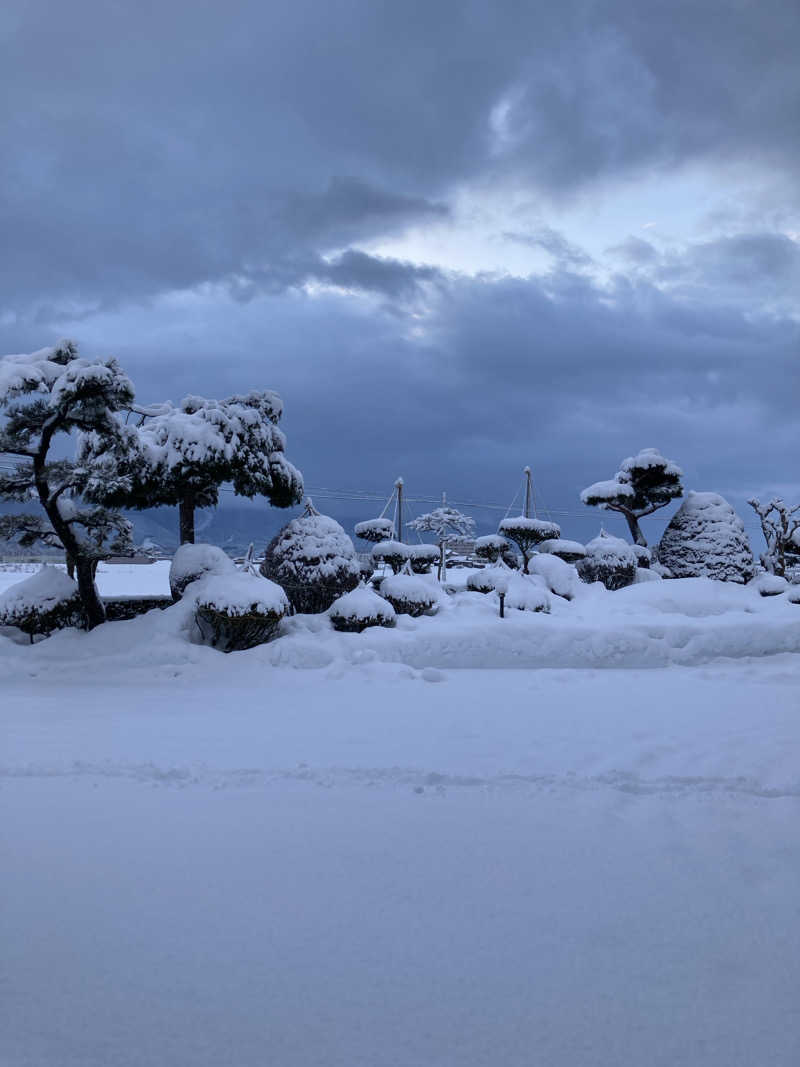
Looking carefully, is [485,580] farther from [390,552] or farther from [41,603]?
[41,603]

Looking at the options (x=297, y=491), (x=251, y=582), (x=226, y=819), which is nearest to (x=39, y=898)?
(x=226, y=819)

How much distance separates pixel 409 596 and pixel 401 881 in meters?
7.03

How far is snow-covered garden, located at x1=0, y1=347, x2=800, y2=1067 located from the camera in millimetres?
1738

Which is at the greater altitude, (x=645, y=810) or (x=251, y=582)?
(x=251, y=582)

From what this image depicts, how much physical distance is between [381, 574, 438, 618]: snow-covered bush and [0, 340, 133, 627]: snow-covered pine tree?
12.7 feet

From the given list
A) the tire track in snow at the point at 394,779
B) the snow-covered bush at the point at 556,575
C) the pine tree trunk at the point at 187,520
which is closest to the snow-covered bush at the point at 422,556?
the snow-covered bush at the point at 556,575

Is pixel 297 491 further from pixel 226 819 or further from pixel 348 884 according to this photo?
pixel 348 884

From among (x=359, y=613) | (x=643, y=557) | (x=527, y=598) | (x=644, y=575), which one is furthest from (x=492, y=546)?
(x=359, y=613)

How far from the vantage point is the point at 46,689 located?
5727 millimetres

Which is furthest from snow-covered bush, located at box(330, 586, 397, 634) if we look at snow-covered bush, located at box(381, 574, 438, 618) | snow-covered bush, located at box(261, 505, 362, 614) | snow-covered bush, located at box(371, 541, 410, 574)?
snow-covered bush, located at box(371, 541, 410, 574)

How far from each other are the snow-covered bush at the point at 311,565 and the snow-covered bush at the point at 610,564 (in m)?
6.17

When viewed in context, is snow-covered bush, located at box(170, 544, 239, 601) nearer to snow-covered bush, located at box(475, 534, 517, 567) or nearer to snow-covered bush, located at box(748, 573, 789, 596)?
snow-covered bush, located at box(475, 534, 517, 567)

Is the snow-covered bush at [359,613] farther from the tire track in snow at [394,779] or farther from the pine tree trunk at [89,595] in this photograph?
the tire track in snow at [394,779]

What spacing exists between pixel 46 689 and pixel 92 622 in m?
1.97
